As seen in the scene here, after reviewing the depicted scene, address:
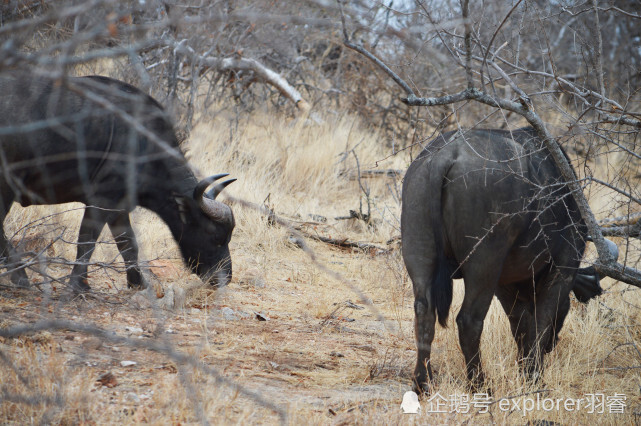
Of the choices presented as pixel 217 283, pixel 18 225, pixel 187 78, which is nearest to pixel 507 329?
pixel 217 283

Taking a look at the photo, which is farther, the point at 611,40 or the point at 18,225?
the point at 611,40

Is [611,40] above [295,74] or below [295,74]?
above

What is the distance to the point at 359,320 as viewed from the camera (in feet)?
18.7

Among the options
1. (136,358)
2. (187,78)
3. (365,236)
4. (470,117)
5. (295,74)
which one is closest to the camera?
(136,358)

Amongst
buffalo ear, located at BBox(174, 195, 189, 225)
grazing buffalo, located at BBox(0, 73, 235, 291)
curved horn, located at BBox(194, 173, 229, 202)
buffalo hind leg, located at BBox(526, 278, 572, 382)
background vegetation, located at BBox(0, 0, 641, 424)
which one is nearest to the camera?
background vegetation, located at BBox(0, 0, 641, 424)

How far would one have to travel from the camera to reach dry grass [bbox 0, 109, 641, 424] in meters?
3.12

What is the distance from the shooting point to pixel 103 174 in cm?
542

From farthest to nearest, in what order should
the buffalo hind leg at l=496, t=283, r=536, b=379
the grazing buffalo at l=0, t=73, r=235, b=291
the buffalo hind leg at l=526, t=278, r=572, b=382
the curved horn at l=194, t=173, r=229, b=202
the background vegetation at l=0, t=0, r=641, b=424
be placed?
the curved horn at l=194, t=173, r=229, b=202
the grazing buffalo at l=0, t=73, r=235, b=291
the buffalo hind leg at l=496, t=283, r=536, b=379
the buffalo hind leg at l=526, t=278, r=572, b=382
the background vegetation at l=0, t=0, r=641, b=424

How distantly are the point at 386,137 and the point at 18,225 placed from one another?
7552 millimetres

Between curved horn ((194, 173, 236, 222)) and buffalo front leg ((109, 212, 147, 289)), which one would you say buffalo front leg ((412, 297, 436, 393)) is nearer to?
curved horn ((194, 173, 236, 222))

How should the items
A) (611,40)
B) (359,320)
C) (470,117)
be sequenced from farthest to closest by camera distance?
(611,40), (470,117), (359,320)

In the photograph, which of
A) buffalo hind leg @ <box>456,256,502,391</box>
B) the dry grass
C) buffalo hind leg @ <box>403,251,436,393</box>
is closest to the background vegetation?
the dry grass

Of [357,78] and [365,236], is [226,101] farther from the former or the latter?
[365,236]

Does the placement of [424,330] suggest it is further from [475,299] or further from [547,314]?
[547,314]
